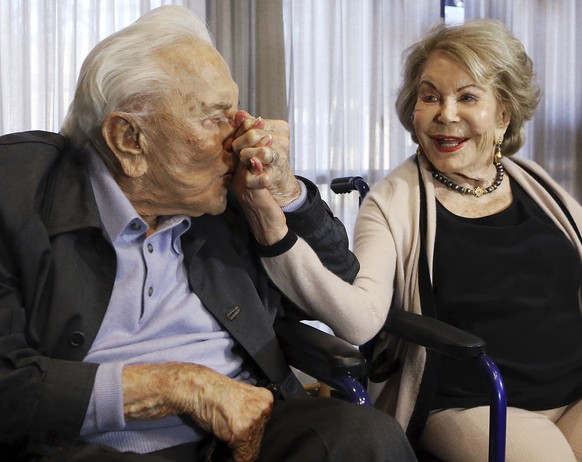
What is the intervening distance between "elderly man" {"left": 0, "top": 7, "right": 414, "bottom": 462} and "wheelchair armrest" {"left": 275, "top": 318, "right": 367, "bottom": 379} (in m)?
0.04

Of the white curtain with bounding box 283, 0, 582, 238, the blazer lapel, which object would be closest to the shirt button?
the blazer lapel

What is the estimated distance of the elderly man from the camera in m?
1.23

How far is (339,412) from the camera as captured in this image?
4.23ft

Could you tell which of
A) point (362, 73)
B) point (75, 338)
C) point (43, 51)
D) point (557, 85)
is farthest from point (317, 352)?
point (557, 85)

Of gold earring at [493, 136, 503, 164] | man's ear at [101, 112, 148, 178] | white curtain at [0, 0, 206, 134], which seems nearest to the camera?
man's ear at [101, 112, 148, 178]

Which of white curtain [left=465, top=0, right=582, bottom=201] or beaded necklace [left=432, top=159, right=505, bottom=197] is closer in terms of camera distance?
beaded necklace [left=432, top=159, right=505, bottom=197]

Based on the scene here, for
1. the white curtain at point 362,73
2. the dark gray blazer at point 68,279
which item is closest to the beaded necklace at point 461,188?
the dark gray blazer at point 68,279

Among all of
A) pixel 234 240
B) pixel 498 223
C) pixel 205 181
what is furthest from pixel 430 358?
pixel 205 181

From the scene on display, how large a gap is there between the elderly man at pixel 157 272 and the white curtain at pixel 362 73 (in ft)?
6.97

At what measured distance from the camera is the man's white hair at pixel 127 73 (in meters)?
1.37

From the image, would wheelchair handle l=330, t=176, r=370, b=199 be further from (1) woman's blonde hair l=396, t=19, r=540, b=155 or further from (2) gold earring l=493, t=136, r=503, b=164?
(2) gold earring l=493, t=136, r=503, b=164

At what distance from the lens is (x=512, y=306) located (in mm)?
1707

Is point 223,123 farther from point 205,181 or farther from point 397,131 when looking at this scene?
point 397,131

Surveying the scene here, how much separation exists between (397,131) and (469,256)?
7.68ft
